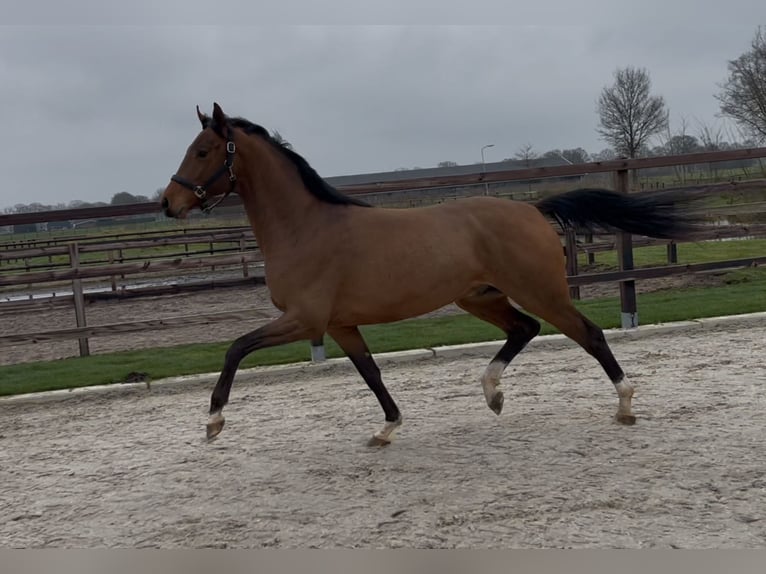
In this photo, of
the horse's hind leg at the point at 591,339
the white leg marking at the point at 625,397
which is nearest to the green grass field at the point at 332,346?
the horse's hind leg at the point at 591,339

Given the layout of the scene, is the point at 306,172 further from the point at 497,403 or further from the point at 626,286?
the point at 626,286

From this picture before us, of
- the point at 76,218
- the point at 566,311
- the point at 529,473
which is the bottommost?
the point at 529,473

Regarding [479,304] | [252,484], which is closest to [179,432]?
[252,484]

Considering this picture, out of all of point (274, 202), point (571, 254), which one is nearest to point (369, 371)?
point (274, 202)

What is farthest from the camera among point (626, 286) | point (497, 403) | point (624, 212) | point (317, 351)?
point (626, 286)

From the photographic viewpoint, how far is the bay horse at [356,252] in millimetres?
3801

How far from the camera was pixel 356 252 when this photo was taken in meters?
3.90

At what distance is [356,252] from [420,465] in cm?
126

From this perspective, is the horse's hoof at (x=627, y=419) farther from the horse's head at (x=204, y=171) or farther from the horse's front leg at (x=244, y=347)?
the horse's head at (x=204, y=171)

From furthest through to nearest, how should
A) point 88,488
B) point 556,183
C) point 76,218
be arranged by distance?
1. point 556,183
2. point 76,218
3. point 88,488

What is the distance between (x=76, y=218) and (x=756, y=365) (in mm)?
6383

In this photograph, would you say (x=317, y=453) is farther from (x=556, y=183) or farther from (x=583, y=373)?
(x=556, y=183)

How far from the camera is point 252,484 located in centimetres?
364

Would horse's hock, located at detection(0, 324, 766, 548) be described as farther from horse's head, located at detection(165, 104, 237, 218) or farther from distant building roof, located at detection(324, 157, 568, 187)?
distant building roof, located at detection(324, 157, 568, 187)
